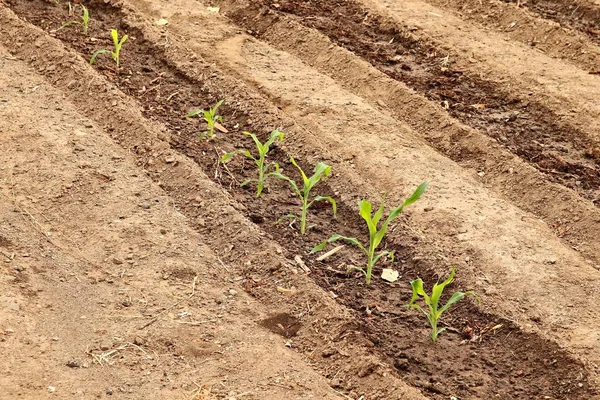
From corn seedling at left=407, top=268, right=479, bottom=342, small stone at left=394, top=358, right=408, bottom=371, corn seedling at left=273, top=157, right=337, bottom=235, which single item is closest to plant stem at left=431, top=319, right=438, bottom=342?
corn seedling at left=407, top=268, right=479, bottom=342

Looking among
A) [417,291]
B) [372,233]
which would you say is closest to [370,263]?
[372,233]

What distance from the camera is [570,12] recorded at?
22.2 ft

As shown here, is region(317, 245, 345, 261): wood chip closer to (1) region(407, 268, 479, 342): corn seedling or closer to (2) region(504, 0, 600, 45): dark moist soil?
(1) region(407, 268, 479, 342): corn seedling

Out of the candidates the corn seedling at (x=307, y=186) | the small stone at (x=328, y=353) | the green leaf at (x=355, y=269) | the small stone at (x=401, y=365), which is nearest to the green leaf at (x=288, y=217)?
the corn seedling at (x=307, y=186)

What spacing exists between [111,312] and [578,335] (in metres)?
2.00

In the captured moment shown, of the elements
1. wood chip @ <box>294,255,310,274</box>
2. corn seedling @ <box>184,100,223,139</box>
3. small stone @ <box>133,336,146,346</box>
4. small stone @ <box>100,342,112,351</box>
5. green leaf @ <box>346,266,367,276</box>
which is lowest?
small stone @ <box>100,342,112,351</box>

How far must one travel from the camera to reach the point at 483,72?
5895 millimetres

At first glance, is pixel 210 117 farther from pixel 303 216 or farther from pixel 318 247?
pixel 318 247

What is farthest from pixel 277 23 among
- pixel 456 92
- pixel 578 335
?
pixel 578 335

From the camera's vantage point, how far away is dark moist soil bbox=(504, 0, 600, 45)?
658 centimetres

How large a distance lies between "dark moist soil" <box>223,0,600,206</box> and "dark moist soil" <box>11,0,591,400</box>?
107 centimetres

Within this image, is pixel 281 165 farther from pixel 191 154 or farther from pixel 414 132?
pixel 414 132

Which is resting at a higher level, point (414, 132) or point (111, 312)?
point (414, 132)

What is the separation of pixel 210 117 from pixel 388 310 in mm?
1572
